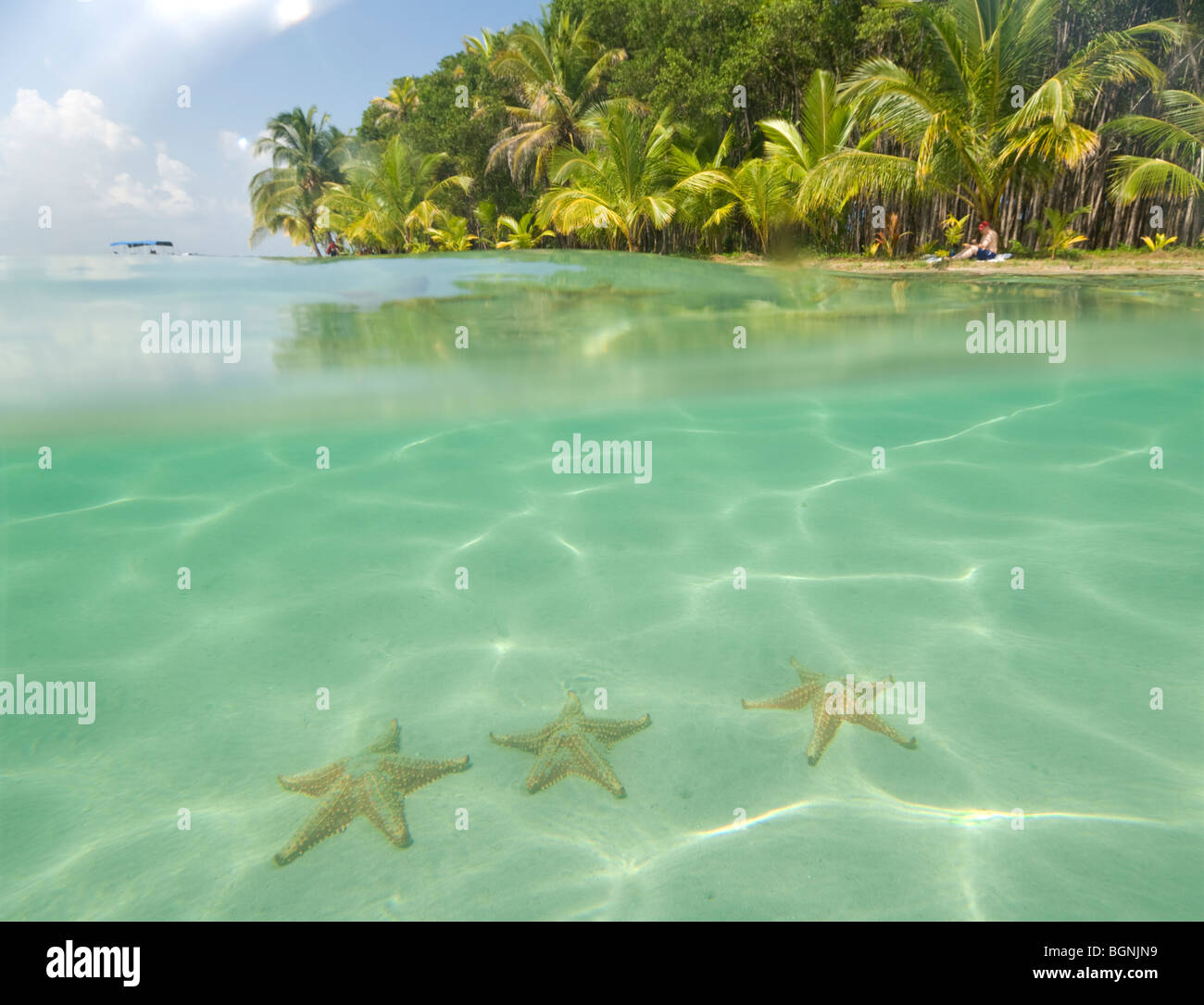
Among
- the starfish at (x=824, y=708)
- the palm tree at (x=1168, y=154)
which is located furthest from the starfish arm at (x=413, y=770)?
the palm tree at (x=1168, y=154)

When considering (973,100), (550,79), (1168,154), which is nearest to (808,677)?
(973,100)

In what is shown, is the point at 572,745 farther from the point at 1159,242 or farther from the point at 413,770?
the point at 1159,242

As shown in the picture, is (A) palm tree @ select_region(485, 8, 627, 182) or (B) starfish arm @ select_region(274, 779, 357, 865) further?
(A) palm tree @ select_region(485, 8, 627, 182)

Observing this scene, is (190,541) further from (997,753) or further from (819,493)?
(997,753)

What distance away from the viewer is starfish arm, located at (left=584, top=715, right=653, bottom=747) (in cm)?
314

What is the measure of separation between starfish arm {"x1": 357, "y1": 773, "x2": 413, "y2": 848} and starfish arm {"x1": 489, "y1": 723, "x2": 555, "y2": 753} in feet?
1.54

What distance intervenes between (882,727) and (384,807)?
208cm

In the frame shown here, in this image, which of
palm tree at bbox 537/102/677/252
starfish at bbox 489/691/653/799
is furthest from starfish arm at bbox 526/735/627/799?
palm tree at bbox 537/102/677/252

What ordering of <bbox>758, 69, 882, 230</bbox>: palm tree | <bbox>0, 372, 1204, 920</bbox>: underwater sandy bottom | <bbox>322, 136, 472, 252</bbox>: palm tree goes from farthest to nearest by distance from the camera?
<bbox>322, 136, 472, 252</bbox>: palm tree, <bbox>758, 69, 882, 230</bbox>: palm tree, <bbox>0, 372, 1204, 920</bbox>: underwater sandy bottom

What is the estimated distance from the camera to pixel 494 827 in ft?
9.32

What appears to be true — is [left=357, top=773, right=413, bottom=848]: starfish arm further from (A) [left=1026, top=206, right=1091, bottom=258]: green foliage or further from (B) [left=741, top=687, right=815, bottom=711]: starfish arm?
(A) [left=1026, top=206, right=1091, bottom=258]: green foliage

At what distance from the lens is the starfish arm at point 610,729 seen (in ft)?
10.3

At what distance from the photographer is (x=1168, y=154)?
19.3 meters

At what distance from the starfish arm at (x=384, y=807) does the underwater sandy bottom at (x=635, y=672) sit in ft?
0.26
